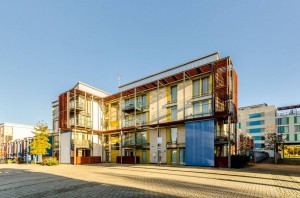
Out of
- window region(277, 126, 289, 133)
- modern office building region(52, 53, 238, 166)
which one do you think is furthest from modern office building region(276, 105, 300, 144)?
modern office building region(52, 53, 238, 166)

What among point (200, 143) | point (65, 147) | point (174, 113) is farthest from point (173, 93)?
point (65, 147)

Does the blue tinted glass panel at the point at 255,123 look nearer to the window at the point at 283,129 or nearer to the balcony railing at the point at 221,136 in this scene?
the window at the point at 283,129

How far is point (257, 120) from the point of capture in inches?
3049

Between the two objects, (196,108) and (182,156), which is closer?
(196,108)

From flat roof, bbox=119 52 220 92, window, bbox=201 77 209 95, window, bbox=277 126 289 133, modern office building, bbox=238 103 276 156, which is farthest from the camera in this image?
modern office building, bbox=238 103 276 156

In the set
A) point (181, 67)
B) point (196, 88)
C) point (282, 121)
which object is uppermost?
point (181, 67)

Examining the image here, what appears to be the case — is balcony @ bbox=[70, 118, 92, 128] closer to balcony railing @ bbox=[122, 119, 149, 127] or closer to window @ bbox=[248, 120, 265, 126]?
balcony railing @ bbox=[122, 119, 149, 127]

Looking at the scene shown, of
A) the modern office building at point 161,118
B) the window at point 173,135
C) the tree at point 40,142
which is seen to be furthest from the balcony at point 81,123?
the window at point 173,135

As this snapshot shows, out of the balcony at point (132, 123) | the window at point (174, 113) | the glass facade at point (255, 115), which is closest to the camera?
the window at point (174, 113)

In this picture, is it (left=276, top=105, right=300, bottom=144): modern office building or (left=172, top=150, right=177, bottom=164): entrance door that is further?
(left=276, top=105, right=300, bottom=144): modern office building

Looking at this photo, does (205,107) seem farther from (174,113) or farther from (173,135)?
(173,135)

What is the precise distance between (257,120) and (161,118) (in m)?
60.6

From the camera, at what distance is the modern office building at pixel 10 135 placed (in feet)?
194

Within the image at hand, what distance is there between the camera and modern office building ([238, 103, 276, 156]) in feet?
244
